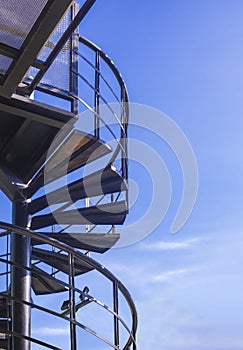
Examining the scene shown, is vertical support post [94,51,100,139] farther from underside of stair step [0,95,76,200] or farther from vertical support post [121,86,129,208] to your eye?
vertical support post [121,86,129,208]

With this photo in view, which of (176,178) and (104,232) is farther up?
(176,178)

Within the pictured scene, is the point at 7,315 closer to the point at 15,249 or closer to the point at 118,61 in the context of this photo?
the point at 15,249

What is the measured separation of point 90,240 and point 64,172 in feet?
3.03

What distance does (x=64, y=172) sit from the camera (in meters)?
5.88

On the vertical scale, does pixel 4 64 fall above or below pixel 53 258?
above

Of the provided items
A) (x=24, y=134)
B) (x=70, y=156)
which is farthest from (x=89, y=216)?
(x=24, y=134)

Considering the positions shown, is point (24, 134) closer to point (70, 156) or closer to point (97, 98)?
point (70, 156)

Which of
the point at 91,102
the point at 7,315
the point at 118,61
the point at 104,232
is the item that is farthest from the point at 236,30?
the point at 7,315

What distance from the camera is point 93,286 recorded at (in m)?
5.80

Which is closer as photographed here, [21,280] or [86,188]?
[21,280]

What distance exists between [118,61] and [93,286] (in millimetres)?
2424

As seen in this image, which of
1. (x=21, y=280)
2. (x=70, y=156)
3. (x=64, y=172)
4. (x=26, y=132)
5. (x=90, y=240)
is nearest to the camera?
(x=26, y=132)

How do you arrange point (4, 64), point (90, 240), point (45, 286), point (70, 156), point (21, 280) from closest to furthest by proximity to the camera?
point (4, 64)
point (21, 280)
point (70, 156)
point (90, 240)
point (45, 286)

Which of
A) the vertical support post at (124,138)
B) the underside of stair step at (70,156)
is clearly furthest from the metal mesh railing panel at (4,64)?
the vertical support post at (124,138)
